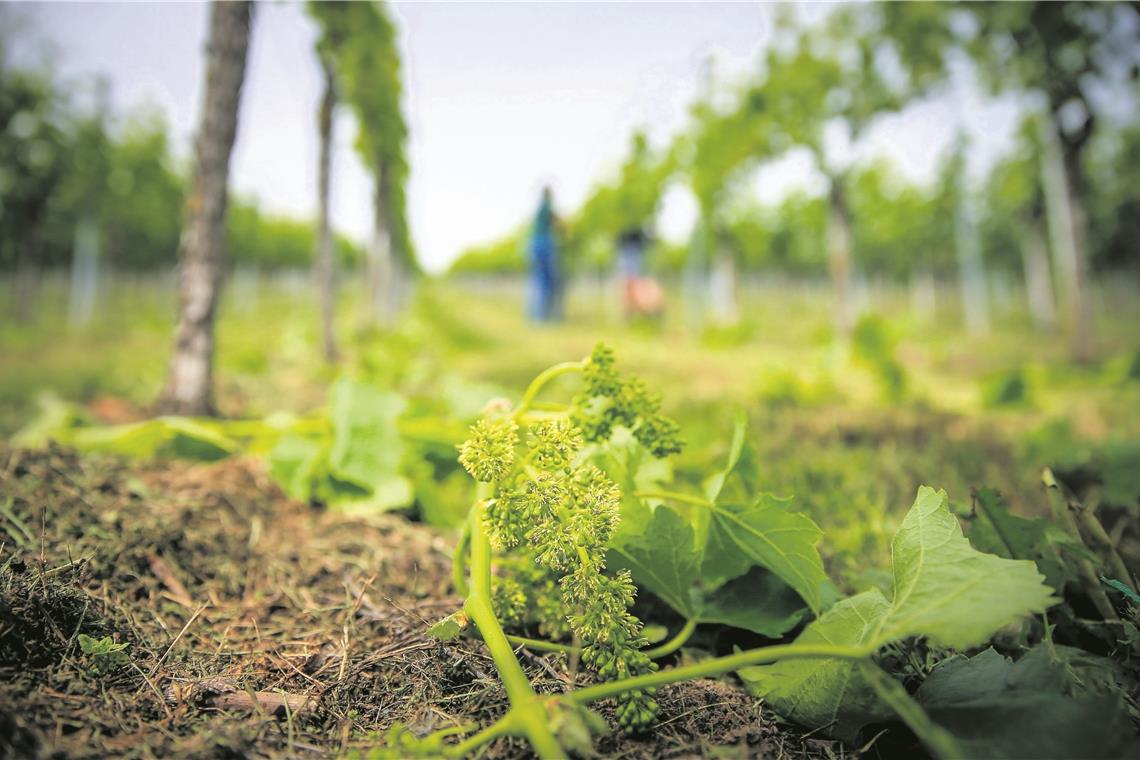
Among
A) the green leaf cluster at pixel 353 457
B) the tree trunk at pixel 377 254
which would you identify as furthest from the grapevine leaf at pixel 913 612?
the tree trunk at pixel 377 254

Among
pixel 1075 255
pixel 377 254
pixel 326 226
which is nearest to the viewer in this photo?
pixel 326 226

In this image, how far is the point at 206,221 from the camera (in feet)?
9.52

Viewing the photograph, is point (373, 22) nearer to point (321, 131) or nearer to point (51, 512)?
point (321, 131)

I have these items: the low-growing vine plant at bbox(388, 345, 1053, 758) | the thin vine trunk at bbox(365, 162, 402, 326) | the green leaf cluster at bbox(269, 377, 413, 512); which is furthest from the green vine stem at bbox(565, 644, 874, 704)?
the thin vine trunk at bbox(365, 162, 402, 326)

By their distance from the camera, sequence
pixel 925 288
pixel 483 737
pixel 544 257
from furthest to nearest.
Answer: pixel 925 288 < pixel 544 257 < pixel 483 737

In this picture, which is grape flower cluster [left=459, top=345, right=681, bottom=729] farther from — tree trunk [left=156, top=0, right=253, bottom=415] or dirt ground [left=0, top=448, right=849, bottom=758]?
tree trunk [left=156, top=0, right=253, bottom=415]

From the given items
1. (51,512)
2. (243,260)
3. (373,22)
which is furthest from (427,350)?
(243,260)

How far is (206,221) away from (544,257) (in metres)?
13.2

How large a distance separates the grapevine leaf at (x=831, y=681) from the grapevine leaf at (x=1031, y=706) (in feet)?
0.28

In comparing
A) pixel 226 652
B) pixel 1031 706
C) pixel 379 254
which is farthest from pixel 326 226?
pixel 1031 706

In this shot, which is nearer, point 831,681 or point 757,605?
point 831,681

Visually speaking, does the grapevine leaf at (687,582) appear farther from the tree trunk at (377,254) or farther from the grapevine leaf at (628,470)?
the tree trunk at (377,254)

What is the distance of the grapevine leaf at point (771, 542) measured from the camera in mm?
890

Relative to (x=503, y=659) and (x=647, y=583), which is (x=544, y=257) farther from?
(x=503, y=659)
